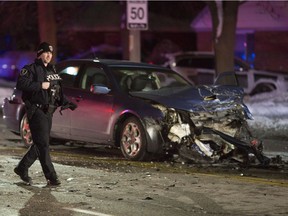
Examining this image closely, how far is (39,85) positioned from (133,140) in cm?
266

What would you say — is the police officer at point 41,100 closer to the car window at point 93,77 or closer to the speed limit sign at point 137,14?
the car window at point 93,77

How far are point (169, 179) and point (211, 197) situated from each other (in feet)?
4.11

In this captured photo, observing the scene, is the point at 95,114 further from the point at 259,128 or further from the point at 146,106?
the point at 259,128

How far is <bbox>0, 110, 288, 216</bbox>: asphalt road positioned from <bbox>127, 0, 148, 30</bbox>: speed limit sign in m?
5.16

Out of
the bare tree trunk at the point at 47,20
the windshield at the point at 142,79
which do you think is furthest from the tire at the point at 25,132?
the bare tree trunk at the point at 47,20

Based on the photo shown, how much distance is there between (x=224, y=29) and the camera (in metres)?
18.4

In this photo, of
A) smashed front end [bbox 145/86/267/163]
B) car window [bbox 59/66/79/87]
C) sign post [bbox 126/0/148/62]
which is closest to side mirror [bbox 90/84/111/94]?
car window [bbox 59/66/79/87]

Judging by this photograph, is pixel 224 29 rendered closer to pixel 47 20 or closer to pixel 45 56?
pixel 47 20

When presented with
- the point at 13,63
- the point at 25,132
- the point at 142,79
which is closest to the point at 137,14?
the point at 142,79

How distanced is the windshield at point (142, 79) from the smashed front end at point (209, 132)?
3.09 ft

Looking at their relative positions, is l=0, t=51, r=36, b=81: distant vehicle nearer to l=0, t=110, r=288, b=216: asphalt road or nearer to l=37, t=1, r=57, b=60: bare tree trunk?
l=37, t=1, r=57, b=60: bare tree trunk

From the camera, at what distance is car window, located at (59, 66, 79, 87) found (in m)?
12.2

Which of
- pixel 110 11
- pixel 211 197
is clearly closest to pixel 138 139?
pixel 211 197

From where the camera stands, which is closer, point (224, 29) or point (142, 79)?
point (142, 79)
